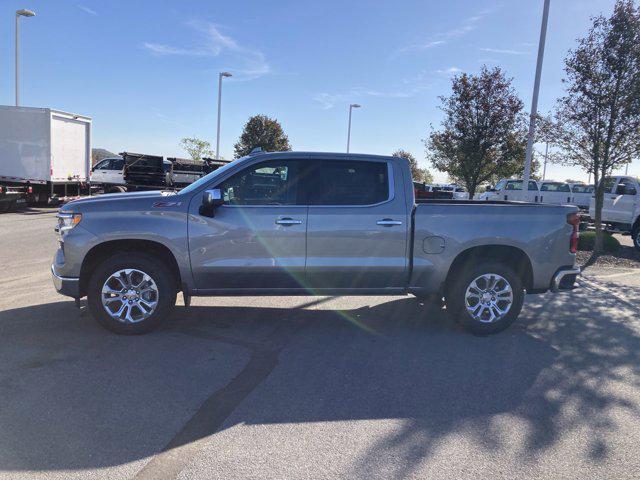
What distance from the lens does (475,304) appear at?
570 centimetres

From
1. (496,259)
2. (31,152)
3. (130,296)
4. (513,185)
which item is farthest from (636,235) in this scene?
(31,152)

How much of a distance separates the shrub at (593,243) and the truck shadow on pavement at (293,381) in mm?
7497

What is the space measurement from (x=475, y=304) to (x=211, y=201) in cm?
305

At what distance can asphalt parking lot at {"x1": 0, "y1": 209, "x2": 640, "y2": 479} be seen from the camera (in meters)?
3.11

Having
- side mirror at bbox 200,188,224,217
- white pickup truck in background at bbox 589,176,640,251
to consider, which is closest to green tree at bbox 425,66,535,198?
white pickup truck in background at bbox 589,176,640,251

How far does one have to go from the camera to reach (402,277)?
18.3ft

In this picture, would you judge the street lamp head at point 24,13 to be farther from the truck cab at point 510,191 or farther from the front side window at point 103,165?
the truck cab at point 510,191

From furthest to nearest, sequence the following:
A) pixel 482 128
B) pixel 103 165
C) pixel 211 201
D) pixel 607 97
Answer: pixel 103 165 → pixel 482 128 → pixel 607 97 → pixel 211 201

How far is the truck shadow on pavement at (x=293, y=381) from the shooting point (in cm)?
333

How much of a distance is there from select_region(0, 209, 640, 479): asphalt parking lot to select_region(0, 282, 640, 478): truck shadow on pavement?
2 centimetres

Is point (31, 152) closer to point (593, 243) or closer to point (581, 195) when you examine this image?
point (593, 243)

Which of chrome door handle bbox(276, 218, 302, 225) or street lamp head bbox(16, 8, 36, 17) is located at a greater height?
street lamp head bbox(16, 8, 36, 17)

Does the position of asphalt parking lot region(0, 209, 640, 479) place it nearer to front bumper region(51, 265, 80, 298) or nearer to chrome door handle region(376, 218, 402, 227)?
front bumper region(51, 265, 80, 298)

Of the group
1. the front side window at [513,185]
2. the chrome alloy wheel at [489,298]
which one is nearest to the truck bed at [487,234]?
the chrome alloy wheel at [489,298]
